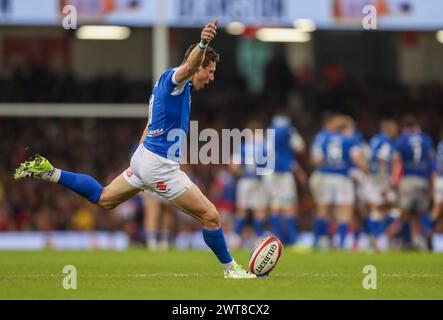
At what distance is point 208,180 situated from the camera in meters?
25.2

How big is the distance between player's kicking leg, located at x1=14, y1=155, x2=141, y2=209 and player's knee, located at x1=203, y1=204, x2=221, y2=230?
78 centimetres

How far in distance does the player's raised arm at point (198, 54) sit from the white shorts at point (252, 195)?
33.5ft

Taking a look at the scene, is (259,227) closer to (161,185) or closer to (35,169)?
(35,169)

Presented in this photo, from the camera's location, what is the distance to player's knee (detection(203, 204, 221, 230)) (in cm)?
1090

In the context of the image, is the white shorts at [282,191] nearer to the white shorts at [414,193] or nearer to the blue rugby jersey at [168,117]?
the white shorts at [414,193]

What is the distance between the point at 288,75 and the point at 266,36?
8.29ft

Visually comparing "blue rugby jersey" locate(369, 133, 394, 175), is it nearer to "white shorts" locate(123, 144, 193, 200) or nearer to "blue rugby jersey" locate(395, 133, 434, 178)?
"blue rugby jersey" locate(395, 133, 434, 178)

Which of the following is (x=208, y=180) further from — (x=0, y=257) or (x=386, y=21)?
(x=0, y=257)

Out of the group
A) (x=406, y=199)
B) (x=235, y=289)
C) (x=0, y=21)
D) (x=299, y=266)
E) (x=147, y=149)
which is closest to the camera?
(x=235, y=289)

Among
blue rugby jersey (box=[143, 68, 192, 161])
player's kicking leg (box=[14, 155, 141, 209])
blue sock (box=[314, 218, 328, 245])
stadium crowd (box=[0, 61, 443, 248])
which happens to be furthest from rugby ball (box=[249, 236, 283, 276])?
stadium crowd (box=[0, 61, 443, 248])

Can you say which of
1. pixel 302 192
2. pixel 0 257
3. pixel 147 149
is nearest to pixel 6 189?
pixel 302 192

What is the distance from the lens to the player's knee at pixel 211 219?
10.9 metres

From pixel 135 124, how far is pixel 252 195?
7.12 meters

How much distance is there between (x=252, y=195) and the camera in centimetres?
2067
